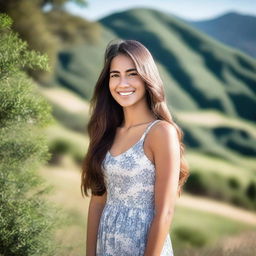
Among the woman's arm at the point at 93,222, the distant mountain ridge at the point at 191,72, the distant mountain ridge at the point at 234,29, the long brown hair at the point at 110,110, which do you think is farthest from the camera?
the distant mountain ridge at the point at 191,72

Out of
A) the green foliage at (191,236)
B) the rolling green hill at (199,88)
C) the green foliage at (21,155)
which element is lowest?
the green foliage at (191,236)

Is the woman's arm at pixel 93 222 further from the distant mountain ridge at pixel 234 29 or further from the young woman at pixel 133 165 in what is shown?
the distant mountain ridge at pixel 234 29

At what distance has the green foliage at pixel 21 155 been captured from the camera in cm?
250

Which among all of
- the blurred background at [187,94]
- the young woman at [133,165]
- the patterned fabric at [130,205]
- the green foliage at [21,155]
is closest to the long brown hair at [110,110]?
the young woman at [133,165]

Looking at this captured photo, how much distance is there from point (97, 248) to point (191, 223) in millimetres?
4256

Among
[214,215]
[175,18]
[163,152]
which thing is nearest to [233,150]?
[214,215]

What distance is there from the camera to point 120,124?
2.28 meters

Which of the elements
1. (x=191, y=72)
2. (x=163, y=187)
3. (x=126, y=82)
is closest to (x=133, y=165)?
(x=163, y=187)

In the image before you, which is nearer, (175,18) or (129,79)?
(129,79)

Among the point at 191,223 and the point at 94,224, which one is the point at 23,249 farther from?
the point at 191,223

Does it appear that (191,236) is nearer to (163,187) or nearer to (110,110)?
(110,110)

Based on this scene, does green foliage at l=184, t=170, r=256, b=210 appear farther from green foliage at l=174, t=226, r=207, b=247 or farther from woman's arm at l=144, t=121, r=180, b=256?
woman's arm at l=144, t=121, r=180, b=256

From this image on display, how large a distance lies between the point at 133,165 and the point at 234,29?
460 cm

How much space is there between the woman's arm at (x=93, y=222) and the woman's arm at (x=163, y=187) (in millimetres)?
365
